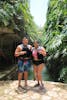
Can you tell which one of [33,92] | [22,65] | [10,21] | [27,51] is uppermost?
[10,21]

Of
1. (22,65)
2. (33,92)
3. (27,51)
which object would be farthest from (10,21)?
(33,92)

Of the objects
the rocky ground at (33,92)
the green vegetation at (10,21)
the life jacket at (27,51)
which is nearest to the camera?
the rocky ground at (33,92)

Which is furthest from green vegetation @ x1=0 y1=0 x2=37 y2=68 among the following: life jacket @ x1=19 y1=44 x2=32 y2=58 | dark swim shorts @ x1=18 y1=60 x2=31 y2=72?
dark swim shorts @ x1=18 y1=60 x2=31 y2=72

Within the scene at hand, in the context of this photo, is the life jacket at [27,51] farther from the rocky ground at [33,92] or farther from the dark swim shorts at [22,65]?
the rocky ground at [33,92]

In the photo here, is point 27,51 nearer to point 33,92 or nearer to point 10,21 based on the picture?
point 33,92

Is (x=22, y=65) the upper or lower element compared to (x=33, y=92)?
upper

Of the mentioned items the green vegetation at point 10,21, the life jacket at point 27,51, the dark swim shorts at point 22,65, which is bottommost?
the dark swim shorts at point 22,65

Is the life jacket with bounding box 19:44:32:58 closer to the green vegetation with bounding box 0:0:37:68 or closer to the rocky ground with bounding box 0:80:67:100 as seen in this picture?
the rocky ground with bounding box 0:80:67:100

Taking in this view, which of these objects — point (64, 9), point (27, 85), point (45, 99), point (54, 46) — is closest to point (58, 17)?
point (64, 9)

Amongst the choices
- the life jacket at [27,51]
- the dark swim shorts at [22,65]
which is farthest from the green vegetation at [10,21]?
the dark swim shorts at [22,65]

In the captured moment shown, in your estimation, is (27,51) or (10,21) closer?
(27,51)

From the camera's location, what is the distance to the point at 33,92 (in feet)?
24.5

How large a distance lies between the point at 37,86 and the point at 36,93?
0.62 metres

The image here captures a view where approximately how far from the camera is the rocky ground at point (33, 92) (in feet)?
23.0
